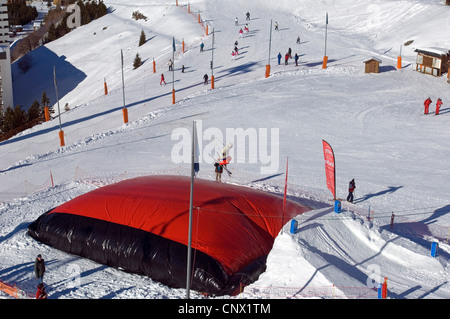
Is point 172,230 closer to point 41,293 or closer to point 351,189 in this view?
point 41,293

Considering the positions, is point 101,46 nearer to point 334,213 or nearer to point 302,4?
point 302,4

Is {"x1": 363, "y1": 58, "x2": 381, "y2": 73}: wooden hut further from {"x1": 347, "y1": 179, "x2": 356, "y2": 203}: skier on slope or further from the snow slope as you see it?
{"x1": 347, "y1": 179, "x2": 356, "y2": 203}: skier on slope

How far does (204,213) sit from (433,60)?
25776 millimetres

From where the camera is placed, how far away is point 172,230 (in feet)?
52.4

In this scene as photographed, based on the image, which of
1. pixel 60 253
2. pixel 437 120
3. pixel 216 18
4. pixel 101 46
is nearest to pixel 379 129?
pixel 437 120

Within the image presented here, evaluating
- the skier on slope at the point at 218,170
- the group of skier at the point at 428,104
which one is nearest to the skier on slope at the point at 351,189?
the skier on slope at the point at 218,170

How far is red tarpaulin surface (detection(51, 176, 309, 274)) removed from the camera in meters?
15.6

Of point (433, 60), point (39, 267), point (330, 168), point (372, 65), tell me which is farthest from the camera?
point (372, 65)

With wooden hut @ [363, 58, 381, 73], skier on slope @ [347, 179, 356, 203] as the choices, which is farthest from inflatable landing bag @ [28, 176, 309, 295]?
wooden hut @ [363, 58, 381, 73]

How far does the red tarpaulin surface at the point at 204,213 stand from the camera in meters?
15.6

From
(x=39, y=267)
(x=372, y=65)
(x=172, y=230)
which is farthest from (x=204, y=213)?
(x=372, y=65)

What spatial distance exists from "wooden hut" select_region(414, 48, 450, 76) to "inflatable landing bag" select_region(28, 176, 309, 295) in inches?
860

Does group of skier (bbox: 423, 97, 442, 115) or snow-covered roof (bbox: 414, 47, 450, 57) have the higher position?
snow-covered roof (bbox: 414, 47, 450, 57)
